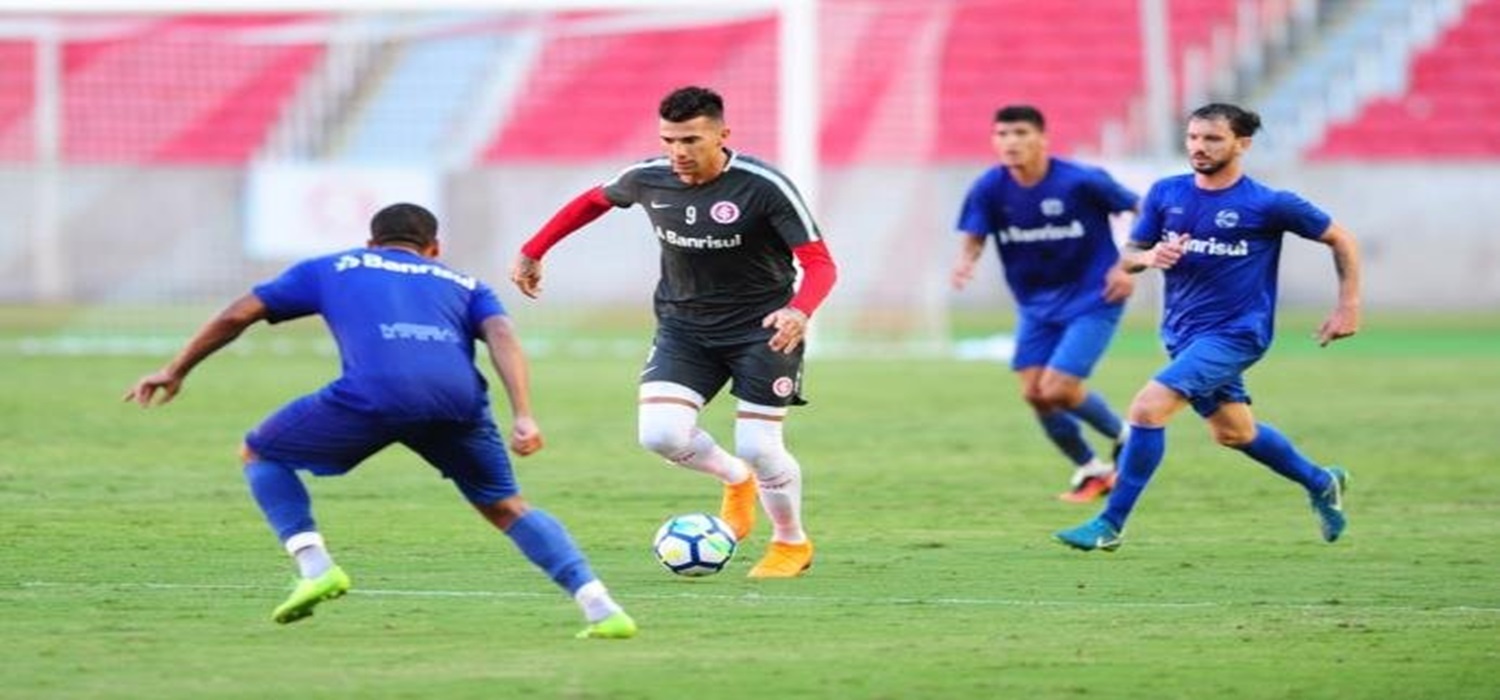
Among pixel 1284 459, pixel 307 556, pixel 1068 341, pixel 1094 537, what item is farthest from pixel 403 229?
pixel 1068 341

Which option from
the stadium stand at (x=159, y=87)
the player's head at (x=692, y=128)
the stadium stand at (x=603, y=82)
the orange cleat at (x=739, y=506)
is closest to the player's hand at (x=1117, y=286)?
the orange cleat at (x=739, y=506)

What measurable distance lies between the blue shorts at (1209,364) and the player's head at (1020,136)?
2.97 meters

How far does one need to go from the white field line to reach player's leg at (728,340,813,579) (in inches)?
31.3

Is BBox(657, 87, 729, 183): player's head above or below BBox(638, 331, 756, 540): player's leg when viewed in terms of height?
above

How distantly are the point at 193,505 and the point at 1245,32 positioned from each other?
2681 cm

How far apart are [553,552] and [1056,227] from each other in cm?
704

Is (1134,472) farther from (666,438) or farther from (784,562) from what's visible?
(666,438)

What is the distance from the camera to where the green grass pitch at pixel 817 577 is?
885 cm

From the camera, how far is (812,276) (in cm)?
1141

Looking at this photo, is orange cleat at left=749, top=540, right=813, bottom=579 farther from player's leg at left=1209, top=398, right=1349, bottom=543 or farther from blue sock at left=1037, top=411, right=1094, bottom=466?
blue sock at left=1037, top=411, right=1094, bottom=466

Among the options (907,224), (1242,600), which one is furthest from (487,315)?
(907,224)

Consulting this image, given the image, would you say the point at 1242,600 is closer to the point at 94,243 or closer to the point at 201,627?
the point at 201,627

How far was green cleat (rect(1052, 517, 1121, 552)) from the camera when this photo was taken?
12578mm

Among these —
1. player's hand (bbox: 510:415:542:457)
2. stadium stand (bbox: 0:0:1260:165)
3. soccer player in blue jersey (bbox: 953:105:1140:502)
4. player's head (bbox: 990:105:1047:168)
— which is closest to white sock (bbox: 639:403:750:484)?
player's hand (bbox: 510:415:542:457)
